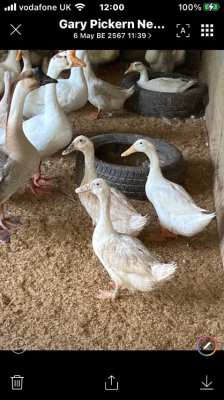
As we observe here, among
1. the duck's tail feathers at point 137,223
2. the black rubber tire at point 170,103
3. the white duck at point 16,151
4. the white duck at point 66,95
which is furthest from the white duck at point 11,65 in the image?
the duck's tail feathers at point 137,223

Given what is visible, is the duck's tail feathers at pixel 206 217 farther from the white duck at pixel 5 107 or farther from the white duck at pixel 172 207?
the white duck at pixel 5 107

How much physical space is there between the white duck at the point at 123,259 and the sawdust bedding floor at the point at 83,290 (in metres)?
0.11

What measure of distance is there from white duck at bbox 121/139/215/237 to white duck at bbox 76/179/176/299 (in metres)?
0.28

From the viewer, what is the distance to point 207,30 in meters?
1.25

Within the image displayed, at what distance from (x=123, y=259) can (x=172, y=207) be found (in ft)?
1.38

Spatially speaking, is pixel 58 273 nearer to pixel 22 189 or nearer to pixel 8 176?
pixel 8 176

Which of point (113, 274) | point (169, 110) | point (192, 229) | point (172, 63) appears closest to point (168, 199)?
point (192, 229)

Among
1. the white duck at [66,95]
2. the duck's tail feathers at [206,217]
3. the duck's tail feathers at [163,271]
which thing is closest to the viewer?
the duck's tail feathers at [163,271]

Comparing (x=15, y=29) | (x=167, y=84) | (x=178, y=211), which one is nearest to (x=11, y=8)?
(x=15, y=29)

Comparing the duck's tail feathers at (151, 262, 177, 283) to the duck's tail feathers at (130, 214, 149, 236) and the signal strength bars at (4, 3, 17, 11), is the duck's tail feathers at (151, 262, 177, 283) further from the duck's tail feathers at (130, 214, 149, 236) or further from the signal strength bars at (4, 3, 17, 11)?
the signal strength bars at (4, 3, 17, 11)

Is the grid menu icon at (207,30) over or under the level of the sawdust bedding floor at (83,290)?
over

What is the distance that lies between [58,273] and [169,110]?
1701mm

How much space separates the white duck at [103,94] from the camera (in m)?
3.29
